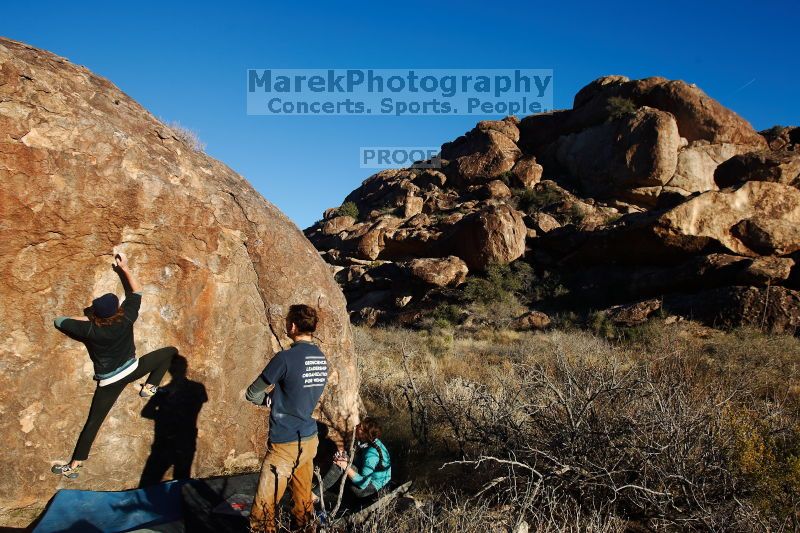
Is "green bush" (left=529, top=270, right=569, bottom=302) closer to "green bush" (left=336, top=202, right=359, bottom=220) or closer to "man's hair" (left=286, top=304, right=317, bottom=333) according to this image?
"green bush" (left=336, top=202, right=359, bottom=220)

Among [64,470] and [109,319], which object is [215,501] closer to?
[64,470]

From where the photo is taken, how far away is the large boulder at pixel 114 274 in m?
3.50

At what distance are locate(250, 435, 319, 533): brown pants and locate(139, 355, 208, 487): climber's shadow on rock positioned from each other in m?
1.66

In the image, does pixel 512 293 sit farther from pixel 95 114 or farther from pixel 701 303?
pixel 95 114

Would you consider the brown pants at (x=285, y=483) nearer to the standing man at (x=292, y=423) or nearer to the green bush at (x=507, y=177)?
the standing man at (x=292, y=423)

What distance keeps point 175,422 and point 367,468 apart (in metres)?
1.71

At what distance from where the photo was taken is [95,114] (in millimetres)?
3852

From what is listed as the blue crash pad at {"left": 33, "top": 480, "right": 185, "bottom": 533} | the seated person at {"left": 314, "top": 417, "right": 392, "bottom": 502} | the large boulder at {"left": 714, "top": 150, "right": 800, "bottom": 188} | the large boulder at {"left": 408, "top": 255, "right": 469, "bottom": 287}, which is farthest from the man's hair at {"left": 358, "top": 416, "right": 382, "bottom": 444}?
the large boulder at {"left": 714, "top": 150, "right": 800, "bottom": 188}

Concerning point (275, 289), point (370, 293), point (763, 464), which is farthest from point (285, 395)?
point (370, 293)

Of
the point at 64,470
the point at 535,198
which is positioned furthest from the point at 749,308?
the point at 535,198

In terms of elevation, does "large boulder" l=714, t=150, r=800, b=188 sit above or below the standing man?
above

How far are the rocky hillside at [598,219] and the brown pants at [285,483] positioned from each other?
38.1 ft

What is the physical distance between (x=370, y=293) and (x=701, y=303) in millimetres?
12802

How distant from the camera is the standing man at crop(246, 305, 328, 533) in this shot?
8.75 feet
